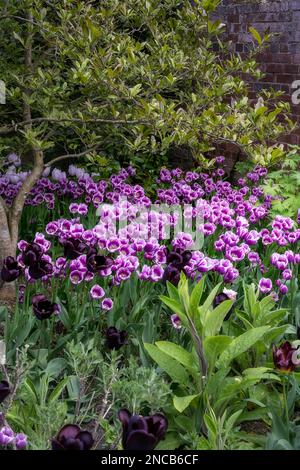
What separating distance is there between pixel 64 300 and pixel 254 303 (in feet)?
3.45

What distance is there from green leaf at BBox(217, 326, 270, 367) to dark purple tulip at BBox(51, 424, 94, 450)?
108 cm

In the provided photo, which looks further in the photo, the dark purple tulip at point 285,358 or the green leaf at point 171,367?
the green leaf at point 171,367

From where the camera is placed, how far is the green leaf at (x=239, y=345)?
2549mm

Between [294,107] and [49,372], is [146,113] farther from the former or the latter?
[294,107]

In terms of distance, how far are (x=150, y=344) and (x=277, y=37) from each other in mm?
4162

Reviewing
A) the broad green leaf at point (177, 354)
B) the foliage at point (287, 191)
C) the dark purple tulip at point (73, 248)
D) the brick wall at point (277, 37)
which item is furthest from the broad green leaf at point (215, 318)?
the brick wall at point (277, 37)

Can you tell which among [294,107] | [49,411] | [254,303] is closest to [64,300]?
[254,303]

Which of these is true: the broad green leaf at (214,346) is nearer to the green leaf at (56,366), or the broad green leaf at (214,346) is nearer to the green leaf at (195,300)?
the green leaf at (195,300)

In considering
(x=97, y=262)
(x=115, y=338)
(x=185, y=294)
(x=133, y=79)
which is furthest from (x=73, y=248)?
(x=133, y=79)

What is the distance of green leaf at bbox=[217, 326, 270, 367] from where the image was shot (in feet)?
8.36


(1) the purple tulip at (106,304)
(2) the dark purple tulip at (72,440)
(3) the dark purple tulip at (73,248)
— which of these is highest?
(3) the dark purple tulip at (73,248)

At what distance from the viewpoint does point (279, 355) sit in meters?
2.17

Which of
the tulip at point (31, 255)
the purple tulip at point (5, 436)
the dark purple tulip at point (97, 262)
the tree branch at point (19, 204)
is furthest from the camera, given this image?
the tree branch at point (19, 204)

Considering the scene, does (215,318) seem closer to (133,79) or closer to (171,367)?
(171,367)
